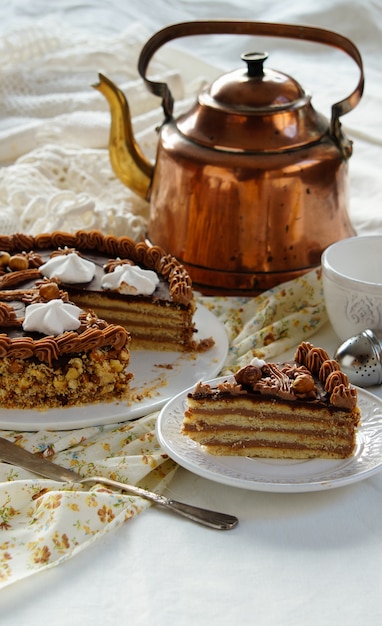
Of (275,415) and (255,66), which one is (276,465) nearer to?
(275,415)

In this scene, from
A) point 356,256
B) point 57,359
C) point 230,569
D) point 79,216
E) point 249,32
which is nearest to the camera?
point 230,569

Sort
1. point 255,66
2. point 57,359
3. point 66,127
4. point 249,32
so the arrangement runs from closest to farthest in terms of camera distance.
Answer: point 57,359 → point 255,66 → point 249,32 → point 66,127

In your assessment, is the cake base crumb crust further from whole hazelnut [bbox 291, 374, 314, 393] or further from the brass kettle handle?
the brass kettle handle

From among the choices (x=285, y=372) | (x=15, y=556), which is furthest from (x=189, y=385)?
(x=15, y=556)

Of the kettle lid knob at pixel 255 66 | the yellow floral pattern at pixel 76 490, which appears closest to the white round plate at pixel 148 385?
the yellow floral pattern at pixel 76 490

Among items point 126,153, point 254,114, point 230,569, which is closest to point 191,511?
point 230,569

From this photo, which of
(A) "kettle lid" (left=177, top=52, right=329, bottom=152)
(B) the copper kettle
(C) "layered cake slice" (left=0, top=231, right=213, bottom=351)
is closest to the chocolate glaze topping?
(C) "layered cake slice" (left=0, top=231, right=213, bottom=351)

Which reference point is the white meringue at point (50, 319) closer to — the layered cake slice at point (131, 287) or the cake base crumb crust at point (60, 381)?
the cake base crumb crust at point (60, 381)
